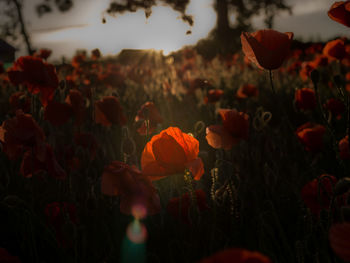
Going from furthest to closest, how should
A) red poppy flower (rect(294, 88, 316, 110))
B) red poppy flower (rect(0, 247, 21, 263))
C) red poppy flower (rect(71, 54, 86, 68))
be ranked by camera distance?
red poppy flower (rect(71, 54, 86, 68)), red poppy flower (rect(294, 88, 316, 110)), red poppy flower (rect(0, 247, 21, 263))

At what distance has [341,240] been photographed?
0.50 meters

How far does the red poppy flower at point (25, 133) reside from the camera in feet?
4.09

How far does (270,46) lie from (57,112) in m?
1.37

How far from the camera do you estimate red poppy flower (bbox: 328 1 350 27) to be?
1.08 metres

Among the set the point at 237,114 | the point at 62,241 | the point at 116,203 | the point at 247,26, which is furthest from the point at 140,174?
the point at 247,26

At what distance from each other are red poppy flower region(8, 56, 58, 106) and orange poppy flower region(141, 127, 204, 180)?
43.2 inches

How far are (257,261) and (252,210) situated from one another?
53.6 inches

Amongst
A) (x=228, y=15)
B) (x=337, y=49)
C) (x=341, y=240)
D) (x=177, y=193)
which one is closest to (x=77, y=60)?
(x=337, y=49)

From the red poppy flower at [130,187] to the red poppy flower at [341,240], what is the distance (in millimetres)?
595

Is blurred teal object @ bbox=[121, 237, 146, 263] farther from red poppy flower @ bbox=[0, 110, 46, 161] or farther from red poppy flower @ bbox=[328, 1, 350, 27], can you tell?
red poppy flower @ bbox=[328, 1, 350, 27]

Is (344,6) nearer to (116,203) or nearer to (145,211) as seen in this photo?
(145,211)

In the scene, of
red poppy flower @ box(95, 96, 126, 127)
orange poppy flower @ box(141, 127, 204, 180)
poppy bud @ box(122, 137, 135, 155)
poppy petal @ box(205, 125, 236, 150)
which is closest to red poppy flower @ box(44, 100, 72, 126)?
red poppy flower @ box(95, 96, 126, 127)

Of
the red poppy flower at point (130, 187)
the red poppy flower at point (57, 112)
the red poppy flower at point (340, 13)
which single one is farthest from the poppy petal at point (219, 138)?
the red poppy flower at point (57, 112)

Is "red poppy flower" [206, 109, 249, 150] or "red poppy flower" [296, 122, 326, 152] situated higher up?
"red poppy flower" [206, 109, 249, 150]
